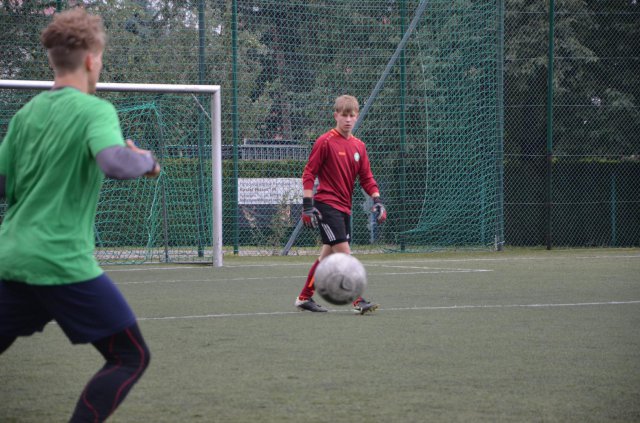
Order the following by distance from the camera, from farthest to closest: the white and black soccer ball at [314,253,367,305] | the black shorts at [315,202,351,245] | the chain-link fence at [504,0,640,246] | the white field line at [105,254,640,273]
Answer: the chain-link fence at [504,0,640,246] < the white field line at [105,254,640,273] < the black shorts at [315,202,351,245] < the white and black soccer ball at [314,253,367,305]

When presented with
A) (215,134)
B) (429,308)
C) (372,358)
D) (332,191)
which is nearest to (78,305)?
(372,358)

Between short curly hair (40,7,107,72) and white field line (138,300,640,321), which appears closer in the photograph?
short curly hair (40,7,107,72)

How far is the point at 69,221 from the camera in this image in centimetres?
354

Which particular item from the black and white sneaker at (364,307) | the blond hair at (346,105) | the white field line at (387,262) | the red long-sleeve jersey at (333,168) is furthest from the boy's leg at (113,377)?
the white field line at (387,262)

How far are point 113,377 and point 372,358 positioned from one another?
2.78 meters

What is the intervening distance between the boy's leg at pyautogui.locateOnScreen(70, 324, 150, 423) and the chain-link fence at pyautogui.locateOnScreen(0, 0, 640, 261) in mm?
11789

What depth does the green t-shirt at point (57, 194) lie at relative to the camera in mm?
3500

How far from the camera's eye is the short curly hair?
356cm

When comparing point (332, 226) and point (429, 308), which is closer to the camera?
point (332, 226)

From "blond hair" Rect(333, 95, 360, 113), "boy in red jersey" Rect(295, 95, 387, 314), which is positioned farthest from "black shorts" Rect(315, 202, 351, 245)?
"blond hair" Rect(333, 95, 360, 113)

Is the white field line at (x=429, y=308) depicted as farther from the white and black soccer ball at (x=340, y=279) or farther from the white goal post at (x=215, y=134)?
the white goal post at (x=215, y=134)

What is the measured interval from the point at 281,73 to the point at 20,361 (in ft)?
38.7

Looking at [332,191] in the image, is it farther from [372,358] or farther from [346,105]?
[372,358]

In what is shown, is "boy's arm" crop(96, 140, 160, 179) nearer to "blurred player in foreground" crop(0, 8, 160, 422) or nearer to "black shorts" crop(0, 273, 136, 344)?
"blurred player in foreground" crop(0, 8, 160, 422)
